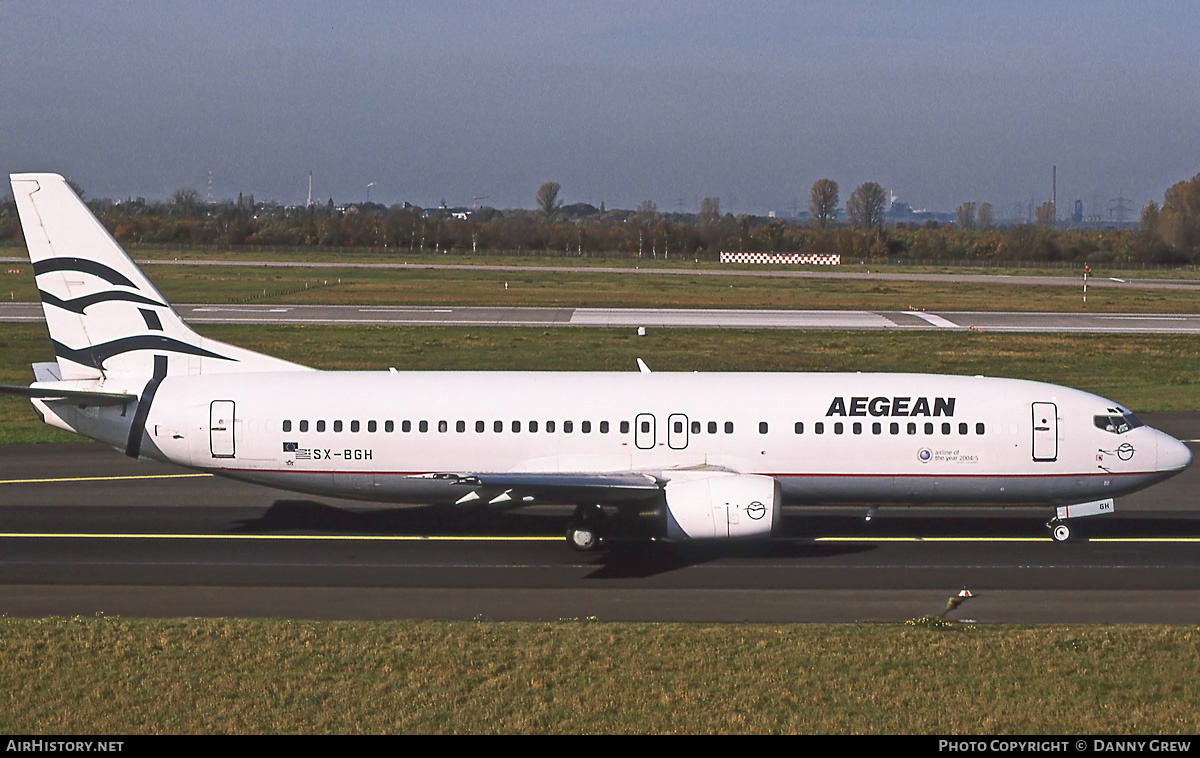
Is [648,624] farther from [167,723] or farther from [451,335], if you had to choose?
[451,335]

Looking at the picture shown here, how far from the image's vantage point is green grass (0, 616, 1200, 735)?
51.9ft

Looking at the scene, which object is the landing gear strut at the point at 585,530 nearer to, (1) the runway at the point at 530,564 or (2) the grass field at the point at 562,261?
(1) the runway at the point at 530,564

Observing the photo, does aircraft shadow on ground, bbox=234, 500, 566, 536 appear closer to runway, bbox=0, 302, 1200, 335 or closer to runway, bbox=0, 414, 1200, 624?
runway, bbox=0, 414, 1200, 624

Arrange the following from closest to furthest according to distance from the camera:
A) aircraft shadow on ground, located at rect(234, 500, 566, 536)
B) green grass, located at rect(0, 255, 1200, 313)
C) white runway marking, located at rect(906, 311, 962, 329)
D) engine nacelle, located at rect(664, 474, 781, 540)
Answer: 1. engine nacelle, located at rect(664, 474, 781, 540)
2. aircraft shadow on ground, located at rect(234, 500, 566, 536)
3. white runway marking, located at rect(906, 311, 962, 329)
4. green grass, located at rect(0, 255, 1200, 313)

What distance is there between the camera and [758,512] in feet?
82.4

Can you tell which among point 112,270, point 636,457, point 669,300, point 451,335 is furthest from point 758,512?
point 669,300

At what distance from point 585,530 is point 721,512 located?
3386 mm

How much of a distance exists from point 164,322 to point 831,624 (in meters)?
17.2

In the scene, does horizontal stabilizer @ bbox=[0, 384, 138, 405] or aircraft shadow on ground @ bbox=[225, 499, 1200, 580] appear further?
horizontal stabilizer @ bbox=[0, 384, 138, 405]

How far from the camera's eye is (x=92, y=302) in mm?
28859

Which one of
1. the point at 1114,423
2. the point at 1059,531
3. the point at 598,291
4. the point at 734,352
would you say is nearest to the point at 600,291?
the point at 598,291

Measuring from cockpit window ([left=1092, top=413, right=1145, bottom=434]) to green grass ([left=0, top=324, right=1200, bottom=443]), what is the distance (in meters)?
20.8

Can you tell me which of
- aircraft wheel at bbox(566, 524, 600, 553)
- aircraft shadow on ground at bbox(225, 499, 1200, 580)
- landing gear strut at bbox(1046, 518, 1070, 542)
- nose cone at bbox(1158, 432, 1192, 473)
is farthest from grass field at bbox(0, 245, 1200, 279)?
aircraft wheel at bbox(566, 524, 600, 553)

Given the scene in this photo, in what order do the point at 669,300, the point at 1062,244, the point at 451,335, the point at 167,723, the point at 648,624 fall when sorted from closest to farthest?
the point at 167,723, the point at 648,624, the point at 451,335, the point at 669,300, the point at 1062,244
